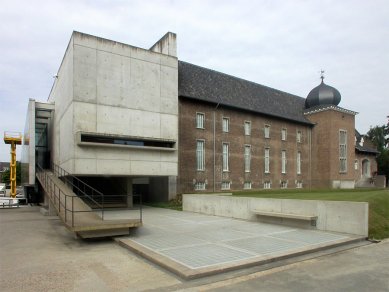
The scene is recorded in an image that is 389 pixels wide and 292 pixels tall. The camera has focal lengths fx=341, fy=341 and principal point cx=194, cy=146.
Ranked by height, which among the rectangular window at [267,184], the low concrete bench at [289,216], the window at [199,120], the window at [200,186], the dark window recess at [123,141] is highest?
the window at [199,120]

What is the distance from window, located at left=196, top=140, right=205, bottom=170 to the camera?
29.8 metres

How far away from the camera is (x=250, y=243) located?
392 inches

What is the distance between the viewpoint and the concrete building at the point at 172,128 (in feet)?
66.4

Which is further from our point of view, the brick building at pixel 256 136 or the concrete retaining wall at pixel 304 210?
the brick building at pixel 256 136

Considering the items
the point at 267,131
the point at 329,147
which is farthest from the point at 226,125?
the point at 329,147

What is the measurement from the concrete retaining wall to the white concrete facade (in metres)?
5.85

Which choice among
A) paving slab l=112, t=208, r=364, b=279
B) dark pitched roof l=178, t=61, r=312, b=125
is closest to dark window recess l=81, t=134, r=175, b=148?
dark pitched roof l=178, t=61, r=312, b=125

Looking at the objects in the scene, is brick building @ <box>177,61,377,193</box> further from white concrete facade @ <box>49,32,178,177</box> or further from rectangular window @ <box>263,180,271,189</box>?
white concrete facade @ <box>49,32,178,177</box>

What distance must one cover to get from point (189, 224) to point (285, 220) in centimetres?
389

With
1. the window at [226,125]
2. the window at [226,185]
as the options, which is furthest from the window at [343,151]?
the window at [226,185]

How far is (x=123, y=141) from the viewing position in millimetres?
21078

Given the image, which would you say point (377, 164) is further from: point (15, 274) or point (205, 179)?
point (15, 274)

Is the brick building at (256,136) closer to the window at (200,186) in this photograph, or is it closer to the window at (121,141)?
the window at (200,186)

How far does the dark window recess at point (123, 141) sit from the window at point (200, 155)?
7069mm
